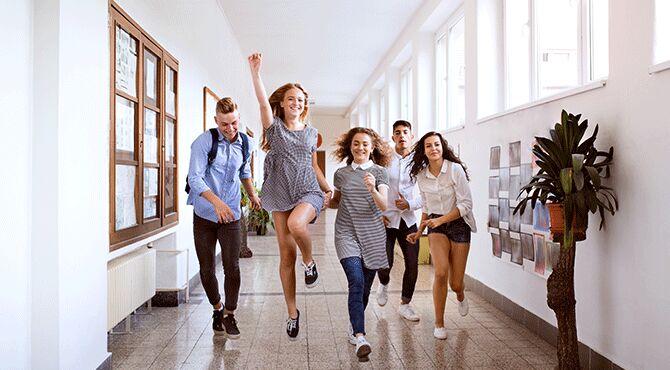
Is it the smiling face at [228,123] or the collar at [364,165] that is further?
the smiling face at [228,123]

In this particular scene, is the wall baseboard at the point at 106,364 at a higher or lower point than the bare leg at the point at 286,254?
lower

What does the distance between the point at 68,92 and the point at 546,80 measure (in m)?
3.58

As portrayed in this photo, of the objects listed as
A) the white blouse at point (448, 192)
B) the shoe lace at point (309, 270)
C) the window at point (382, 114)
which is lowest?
the shoe lace at point (309, 270)

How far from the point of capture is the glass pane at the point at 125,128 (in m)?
3.83

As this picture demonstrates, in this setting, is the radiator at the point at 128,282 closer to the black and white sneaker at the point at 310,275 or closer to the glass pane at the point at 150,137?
the glass pane at the point at 150,137

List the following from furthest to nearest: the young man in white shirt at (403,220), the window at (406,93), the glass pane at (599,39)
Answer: the window at (406,93)
the young man in white shirt at (403,220)
the glass pane at (599,39)

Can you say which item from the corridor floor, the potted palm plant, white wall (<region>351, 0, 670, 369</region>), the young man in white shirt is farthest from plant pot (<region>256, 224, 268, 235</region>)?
the potted palm plant

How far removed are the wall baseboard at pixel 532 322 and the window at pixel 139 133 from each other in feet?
9.61

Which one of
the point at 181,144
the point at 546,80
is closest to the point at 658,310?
the point at 546,80

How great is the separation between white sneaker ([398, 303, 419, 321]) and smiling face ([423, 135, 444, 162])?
1.29 metres

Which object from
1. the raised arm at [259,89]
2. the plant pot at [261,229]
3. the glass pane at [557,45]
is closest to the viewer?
the raised arm at [259,89]

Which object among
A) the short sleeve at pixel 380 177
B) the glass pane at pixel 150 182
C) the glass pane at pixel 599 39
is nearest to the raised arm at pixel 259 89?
the short sleeve at pixel 380 177

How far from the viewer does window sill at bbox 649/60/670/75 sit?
260 centimetres

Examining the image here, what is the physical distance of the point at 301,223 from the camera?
10.8 ft
